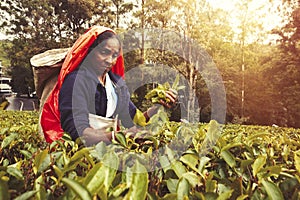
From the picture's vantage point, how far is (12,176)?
2.88ft

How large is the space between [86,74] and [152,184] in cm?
133

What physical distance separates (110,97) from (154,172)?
134 cm

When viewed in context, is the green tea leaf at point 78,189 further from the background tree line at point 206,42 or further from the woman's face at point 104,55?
the background tree line at point 206,42

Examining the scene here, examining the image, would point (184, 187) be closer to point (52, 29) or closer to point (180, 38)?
point (180, 38)

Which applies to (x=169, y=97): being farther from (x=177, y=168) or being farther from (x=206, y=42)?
(x=206, y=42)

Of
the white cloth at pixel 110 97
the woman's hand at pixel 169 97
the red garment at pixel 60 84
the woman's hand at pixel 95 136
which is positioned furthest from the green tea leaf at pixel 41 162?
the white cloth at pixel 110 97

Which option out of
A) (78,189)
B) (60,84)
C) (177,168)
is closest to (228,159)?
(177,168)

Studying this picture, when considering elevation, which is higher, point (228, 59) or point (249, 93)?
point (228, 59)

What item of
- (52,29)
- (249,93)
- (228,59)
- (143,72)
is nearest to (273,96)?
(249,93)

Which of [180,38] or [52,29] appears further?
[52,29]

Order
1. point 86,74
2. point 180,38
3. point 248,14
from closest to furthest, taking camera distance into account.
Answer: point 86,74 → point 180,38 → point 248,14

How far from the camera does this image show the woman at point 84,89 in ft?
6.51

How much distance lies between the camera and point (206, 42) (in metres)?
18.1

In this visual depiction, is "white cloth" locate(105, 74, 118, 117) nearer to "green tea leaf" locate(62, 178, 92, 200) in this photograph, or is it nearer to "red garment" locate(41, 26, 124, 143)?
"red garment" locate(41, 26, 124, 143)
